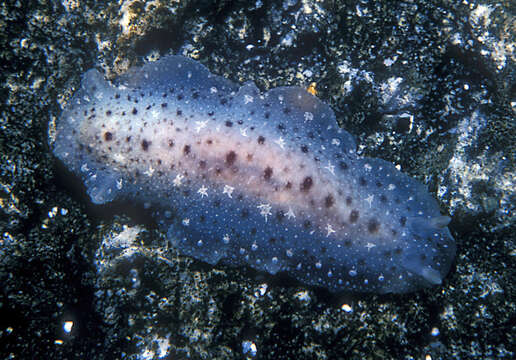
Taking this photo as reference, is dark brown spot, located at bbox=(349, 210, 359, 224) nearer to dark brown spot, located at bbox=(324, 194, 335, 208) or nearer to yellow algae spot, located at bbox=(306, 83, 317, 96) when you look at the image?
dark brown spot, located at bbox=(324, 194, 335, 208)

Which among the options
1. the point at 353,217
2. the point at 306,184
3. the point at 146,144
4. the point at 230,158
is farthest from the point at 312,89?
the point at 146,144

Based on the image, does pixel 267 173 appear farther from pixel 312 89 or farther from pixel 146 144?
pixel 146 144

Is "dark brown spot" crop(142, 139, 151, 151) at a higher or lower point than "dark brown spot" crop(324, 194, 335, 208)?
lower

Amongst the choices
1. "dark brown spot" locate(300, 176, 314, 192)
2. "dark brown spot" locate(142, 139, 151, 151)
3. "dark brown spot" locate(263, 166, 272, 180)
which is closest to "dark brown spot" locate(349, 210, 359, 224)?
"dark brown spot" locate(300, 176, 314, 192)

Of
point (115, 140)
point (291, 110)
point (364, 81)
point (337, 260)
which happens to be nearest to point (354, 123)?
point (364, 81)

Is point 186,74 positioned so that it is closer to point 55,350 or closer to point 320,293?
point 320,293

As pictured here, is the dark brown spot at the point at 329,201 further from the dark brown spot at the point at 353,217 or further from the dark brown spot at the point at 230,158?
the dark brown spot at the point at 230,158
